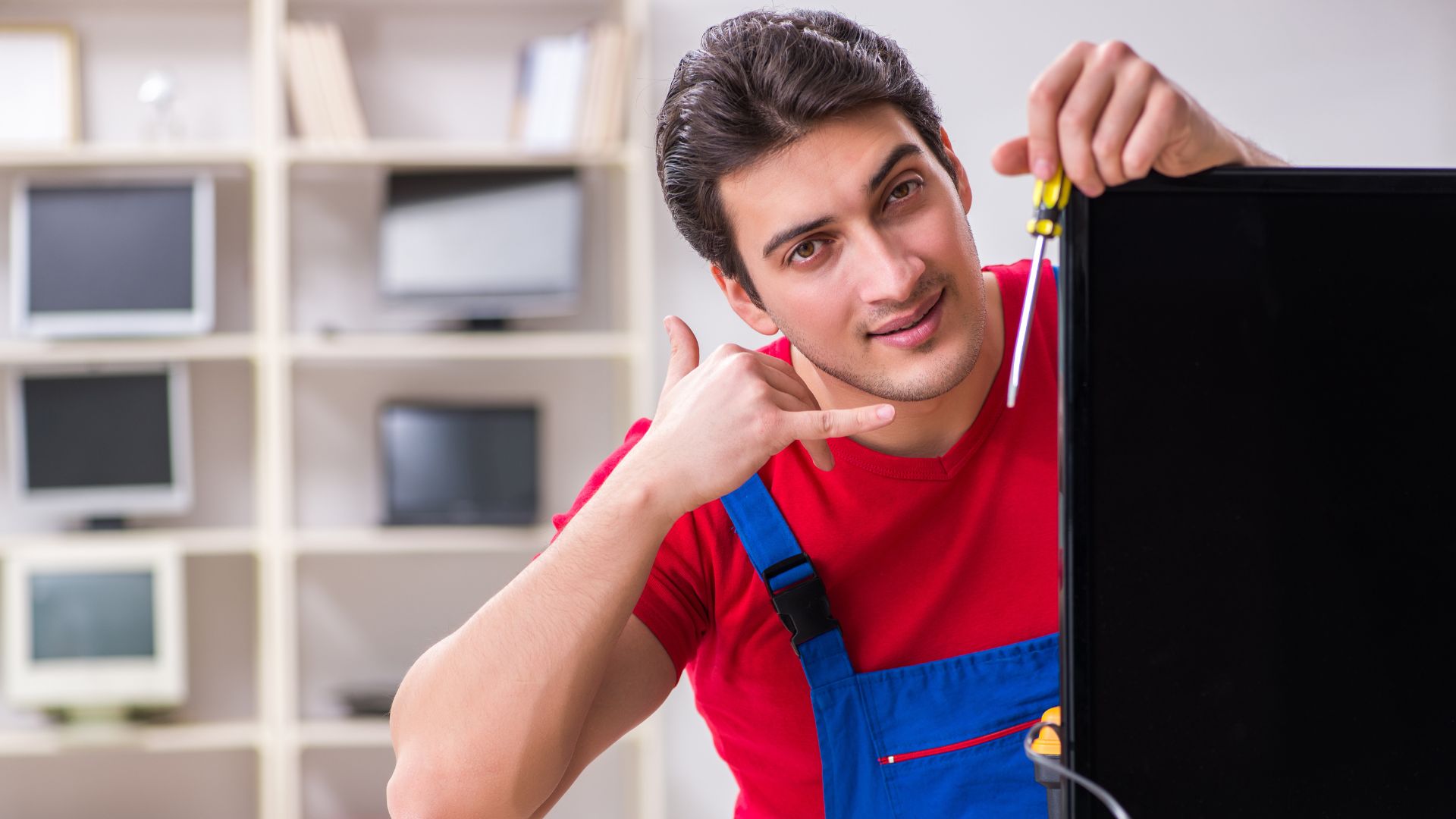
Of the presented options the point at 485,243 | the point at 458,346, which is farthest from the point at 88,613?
the point at 485,243

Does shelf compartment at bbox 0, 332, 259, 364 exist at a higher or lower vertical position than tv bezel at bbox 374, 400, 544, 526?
higher

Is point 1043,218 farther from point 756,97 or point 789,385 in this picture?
point 756,97

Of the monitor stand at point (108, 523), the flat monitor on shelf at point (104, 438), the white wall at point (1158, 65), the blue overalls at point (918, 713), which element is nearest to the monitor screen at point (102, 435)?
the flat monitor on shelf at point (104, 438)

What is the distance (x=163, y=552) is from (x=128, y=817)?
2.38ft

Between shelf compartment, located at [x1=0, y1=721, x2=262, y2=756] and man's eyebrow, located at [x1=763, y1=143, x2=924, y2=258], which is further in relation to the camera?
shelf compartment, located at [x1=0, y1=721, x2=262, y2=756]

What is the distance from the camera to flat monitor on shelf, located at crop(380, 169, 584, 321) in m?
2.47

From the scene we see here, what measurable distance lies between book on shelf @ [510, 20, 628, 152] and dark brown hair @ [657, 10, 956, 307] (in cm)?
117

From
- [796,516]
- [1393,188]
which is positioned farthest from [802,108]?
[1393,188]

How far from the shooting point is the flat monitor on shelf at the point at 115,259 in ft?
→ 7.86

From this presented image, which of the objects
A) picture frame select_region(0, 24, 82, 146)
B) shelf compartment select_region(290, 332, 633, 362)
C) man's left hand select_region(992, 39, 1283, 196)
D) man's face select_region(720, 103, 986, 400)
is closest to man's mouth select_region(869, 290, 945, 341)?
man's face select_region(720, 103, 986, 400)

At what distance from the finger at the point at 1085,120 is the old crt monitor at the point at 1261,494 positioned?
0.06 feet

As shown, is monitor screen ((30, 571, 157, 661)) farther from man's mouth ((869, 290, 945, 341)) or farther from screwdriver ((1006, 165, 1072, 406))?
screwdriver ((1006, 165, 1072, 406))

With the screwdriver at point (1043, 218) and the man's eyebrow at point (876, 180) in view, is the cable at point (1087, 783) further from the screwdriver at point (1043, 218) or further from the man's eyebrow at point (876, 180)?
the man's eyebrow at point (876, 180)

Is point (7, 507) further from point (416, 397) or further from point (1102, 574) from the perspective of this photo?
point (1102, 574)
